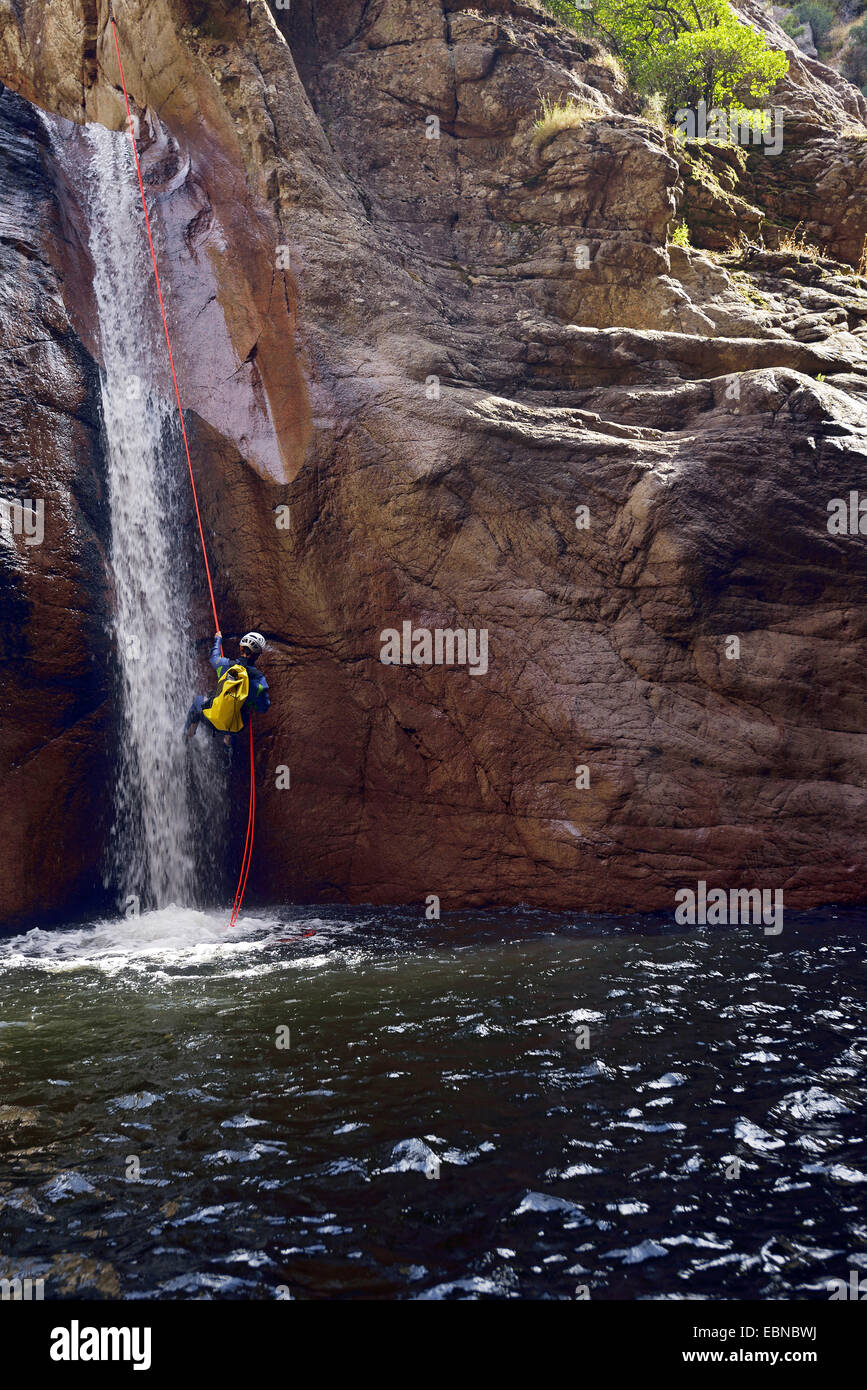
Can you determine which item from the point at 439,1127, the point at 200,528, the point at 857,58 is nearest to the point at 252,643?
the point at 200,528

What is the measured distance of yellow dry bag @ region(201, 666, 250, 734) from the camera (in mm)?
8727

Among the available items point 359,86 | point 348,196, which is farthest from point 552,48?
point 348,196

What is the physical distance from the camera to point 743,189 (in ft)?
47.6

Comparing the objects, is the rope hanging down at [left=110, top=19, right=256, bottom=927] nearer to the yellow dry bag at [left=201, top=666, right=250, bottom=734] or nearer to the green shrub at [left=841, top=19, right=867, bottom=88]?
the yellow dry bag at [left=201, top=666, right=250, bottom=734]

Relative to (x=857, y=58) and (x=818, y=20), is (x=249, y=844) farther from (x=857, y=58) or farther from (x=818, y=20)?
(x=818, y=20)

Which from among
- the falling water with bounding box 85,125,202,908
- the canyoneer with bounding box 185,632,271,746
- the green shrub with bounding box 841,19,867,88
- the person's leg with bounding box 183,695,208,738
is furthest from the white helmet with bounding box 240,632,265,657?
the green shrub with bounding box 841,19,867,88

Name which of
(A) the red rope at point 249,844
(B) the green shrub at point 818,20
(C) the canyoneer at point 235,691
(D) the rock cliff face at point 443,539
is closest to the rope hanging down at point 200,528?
(A) the red rope at point 249,844

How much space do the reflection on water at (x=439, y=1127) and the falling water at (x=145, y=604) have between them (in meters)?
2.59

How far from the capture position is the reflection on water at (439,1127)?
10.8ft

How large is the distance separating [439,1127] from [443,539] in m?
6.83

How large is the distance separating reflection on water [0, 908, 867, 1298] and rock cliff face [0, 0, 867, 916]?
2.29 m

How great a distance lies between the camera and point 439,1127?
14.0 ft

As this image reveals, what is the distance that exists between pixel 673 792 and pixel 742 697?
132 cm

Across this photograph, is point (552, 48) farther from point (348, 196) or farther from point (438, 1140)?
point (438, 1140)
